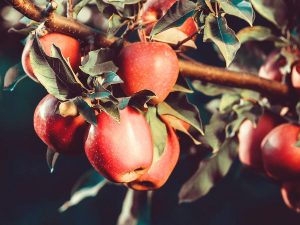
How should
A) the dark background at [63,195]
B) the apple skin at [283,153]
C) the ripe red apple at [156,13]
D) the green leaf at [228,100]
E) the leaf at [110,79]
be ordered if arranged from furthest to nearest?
the dark background at [63,195] → the green leaf at [228,100] → the apple skin at [283,153] → the ripe red apple at [156,13] → the leaf at [110,79]

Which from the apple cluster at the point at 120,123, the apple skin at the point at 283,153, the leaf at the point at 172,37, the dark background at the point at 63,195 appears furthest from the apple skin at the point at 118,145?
the dark background at the point at 63,195

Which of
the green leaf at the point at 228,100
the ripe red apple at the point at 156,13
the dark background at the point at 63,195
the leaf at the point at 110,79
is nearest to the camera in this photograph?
the leaf at the point at 110,79

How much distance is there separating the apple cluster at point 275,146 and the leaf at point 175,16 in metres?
0.31

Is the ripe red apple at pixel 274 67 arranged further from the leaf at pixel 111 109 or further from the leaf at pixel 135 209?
the leaf at pixel 111 109

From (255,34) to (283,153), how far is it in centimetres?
22

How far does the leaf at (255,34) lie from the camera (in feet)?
3.11

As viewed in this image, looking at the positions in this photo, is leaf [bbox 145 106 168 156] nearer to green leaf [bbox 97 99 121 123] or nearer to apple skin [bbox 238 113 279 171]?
green leaf [bbox 97 99 121 123]

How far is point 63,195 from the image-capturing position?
146 cm

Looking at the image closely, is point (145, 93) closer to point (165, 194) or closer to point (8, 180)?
point (165, 194)

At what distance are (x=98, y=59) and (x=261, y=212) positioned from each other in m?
0.89

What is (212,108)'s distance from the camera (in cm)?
112

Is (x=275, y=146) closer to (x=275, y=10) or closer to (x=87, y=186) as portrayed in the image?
(x=275, y=10)

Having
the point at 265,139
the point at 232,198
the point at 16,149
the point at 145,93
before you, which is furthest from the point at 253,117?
the point at 16,149

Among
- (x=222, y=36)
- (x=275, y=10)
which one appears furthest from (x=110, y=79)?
(x=275, y=10)
